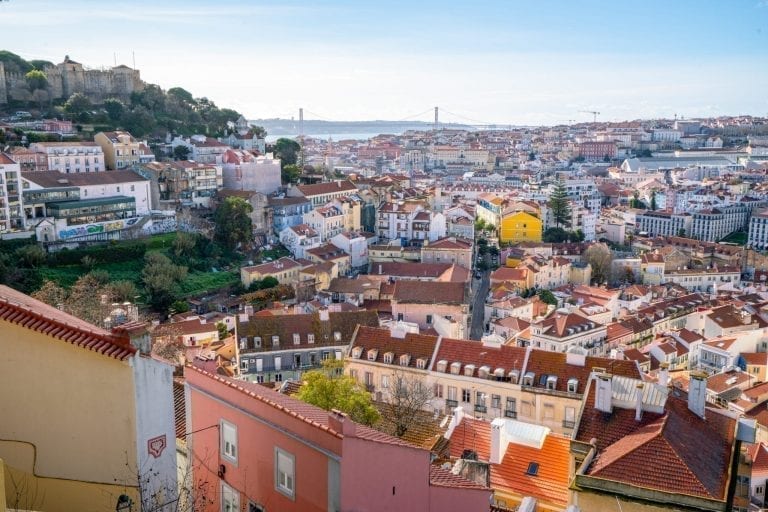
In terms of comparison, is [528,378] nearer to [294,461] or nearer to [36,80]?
[294,461]

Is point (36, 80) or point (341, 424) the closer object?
point (341, 424)

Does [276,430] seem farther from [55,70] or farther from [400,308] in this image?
[55,70]

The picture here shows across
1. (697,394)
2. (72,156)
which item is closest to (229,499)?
(697,394)

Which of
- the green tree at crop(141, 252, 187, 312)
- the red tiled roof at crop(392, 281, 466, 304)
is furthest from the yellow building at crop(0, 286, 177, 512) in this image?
the green tree at crop(141, 252, 187, 312)

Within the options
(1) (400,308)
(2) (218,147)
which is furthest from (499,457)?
→ (2) (218,147)

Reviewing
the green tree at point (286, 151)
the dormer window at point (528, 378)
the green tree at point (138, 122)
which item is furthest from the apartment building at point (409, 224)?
the dormer window at point (528, 378)

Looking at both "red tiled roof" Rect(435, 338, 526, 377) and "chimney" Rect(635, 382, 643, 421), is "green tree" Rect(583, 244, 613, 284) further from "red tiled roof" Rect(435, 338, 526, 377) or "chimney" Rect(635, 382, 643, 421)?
"chimney" Rect(635, 382, 643, 421)

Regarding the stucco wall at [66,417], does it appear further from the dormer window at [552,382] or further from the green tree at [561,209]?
the green tree at [561,209]

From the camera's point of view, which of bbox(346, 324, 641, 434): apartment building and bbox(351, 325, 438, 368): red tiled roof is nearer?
bbox(346, 324, 641, 434): apartment building
